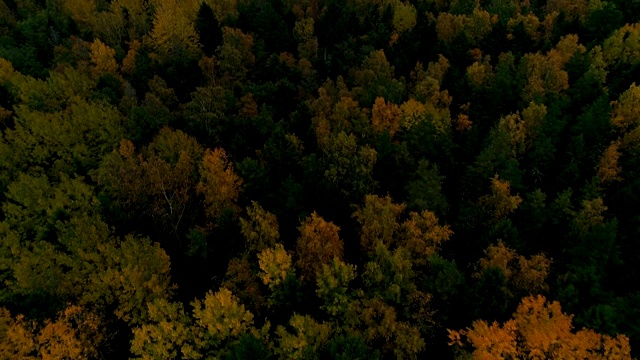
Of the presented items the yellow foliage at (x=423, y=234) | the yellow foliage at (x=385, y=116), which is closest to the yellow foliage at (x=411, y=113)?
the yellow foliage at (x=385, y=116)

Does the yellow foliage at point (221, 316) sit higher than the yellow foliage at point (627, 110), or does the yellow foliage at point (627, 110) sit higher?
the yellow foliage at point (627, 110)

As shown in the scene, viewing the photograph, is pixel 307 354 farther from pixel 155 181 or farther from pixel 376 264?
pixel 155 181

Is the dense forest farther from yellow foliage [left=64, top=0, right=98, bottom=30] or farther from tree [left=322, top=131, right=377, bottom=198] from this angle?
yellow foliage [left=64, top=0, right=98, bottom=30]

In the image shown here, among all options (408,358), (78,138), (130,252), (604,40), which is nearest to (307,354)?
(408,358)

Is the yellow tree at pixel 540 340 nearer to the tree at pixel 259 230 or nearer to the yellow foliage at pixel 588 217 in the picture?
the yellow foliage at pixel 588 217

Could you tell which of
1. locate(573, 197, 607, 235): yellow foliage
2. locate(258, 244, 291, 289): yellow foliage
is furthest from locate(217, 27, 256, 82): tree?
locate(573, 197, 607, 235): yellow foliage
